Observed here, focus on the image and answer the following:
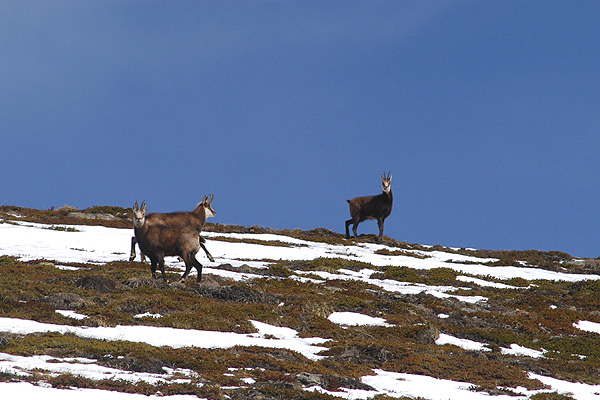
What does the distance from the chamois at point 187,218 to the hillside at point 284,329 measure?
1.14m

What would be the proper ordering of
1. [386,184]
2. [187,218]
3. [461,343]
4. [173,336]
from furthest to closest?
[386,184] → [187,218] → [461,343] → [173,336]

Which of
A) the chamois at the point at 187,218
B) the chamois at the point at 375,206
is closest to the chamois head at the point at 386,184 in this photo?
the chamois at the point at 375,206

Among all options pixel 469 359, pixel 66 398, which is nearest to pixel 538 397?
pixel 469 359

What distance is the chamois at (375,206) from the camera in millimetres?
37812

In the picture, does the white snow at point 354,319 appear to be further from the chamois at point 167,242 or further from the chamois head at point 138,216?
the chamois head at point 138,216

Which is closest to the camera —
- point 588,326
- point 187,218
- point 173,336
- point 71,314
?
point 173,336

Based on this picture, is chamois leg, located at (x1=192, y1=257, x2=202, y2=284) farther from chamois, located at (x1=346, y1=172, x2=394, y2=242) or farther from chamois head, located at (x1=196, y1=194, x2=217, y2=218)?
chamois, located at (x1=346, y1=172, x2=394, y2=242)

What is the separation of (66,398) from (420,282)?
Answer: 62.0 ft

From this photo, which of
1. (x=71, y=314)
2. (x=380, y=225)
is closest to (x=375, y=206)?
(x=380, y=225)

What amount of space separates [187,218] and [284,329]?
27.8ft

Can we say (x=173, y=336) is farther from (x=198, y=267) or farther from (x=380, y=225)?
(x=380, y=225)

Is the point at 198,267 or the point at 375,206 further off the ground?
the point at 375,206

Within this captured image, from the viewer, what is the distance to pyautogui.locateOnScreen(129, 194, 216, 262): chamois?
20.4 meters

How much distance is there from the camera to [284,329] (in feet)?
52.0
